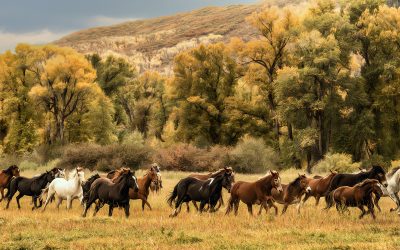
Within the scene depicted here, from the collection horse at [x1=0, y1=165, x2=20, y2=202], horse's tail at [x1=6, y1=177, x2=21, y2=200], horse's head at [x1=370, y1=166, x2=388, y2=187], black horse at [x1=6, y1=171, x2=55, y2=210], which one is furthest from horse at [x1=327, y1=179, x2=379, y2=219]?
horse at [x1=0, y1=165, x2=20, y2=202]

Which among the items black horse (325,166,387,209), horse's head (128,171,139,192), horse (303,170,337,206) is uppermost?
horse's head (128,171,139,192)

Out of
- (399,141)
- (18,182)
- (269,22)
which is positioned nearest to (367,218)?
(18,182)

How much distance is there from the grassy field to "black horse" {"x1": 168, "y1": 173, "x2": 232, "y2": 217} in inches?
20.3

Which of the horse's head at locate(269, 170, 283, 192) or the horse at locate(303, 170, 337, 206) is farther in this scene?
the horse at locate(303, 170, 337, 206)

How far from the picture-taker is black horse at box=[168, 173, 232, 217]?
66.4ft

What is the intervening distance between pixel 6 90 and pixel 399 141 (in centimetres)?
4192

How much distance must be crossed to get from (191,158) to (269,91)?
33.9 feet

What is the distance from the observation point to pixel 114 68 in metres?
76.1

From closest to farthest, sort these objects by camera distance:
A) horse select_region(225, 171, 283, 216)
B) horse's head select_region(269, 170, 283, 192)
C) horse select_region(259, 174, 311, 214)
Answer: horse's head select_region(269, 170, 283, 192) → horse select_region(225, 171, 283, 216) → horse select_region(259, 174, 311, 214)

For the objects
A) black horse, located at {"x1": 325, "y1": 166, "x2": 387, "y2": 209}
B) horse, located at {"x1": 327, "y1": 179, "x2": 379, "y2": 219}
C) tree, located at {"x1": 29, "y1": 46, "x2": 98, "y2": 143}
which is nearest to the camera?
horse, located at {"x1": 327, "y1": 179, "x2": 379, "y2": 219}

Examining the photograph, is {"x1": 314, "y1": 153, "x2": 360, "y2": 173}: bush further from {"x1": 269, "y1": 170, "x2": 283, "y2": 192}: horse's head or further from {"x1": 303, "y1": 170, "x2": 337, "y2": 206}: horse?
{"x1": 269, "y1": 170, "x2": 283, "y2": 192}: horse's head

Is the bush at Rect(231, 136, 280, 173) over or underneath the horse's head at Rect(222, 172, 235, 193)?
underneath

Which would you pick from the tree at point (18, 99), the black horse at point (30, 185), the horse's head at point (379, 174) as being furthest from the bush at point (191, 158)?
the horse's head at point (379, 174)

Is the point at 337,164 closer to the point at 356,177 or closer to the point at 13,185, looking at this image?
the point at 356,177
